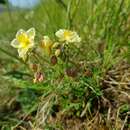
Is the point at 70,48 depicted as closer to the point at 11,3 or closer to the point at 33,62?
the point at 33,62

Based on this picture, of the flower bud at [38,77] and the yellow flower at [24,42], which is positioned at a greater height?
the yellow flower at [24,42]

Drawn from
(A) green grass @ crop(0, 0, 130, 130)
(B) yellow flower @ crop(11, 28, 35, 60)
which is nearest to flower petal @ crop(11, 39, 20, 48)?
(B) yellow flower @ crop(11, 28, 35, 60)

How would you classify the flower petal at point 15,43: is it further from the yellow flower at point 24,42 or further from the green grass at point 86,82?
the green grass at point 86,82

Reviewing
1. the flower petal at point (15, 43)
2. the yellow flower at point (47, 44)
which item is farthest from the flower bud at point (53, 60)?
the flower petal at point (15, 43)

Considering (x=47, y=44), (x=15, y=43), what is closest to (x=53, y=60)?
(x=47, y=44)

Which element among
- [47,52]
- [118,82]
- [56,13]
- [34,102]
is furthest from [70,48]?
[56,13]

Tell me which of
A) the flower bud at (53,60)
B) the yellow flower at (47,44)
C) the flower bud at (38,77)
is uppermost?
the yellow flower at (47,44)

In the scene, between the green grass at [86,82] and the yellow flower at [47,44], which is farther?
the green grass at [86,82]

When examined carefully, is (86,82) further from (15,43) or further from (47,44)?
(15,43)
